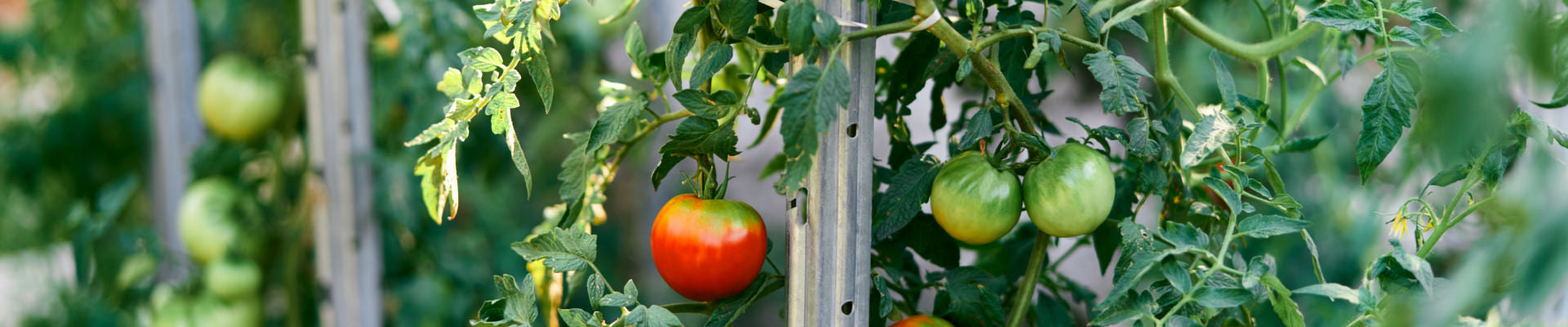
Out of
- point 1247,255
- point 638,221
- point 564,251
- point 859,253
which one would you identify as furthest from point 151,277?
point 1247,255

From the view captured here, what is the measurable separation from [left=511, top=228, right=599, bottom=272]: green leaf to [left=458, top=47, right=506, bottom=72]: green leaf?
0.07m

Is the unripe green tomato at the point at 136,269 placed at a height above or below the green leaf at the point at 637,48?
below

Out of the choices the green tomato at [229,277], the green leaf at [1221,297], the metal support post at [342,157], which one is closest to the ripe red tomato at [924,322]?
the green leaf at [1221,297]

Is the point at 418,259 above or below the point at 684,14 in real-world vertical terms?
below

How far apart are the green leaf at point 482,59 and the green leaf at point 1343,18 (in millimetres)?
318

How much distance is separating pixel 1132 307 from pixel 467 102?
0.28m

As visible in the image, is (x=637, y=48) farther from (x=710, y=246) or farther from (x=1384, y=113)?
(x=1384, y=113)

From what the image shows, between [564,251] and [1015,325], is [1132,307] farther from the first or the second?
[564,251]

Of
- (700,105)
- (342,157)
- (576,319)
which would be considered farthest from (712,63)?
(342,157)

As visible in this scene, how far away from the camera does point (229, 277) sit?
3.21 ft

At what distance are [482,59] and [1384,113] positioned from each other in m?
0.35

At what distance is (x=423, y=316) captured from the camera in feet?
3.38

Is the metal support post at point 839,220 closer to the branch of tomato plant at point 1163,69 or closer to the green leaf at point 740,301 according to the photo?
the green leaf at point 740,301

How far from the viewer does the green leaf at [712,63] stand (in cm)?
35
